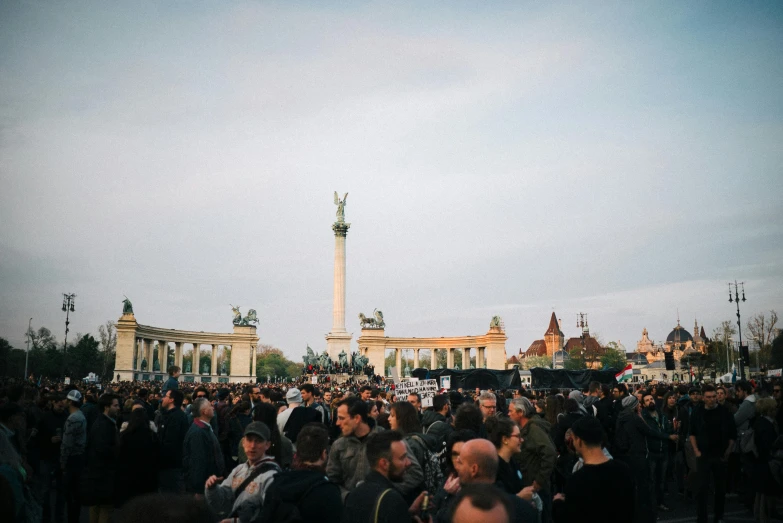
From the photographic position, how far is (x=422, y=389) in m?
15.7

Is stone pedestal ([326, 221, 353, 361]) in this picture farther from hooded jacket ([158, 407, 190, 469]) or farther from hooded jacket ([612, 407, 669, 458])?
hooded jacket ([158, 407, 190, 469])

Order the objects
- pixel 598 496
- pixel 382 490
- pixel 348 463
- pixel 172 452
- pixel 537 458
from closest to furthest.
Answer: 1. pixel 382 490
2. pixel 598 496
3. pixel 348 463
4. pixel 537 458
5. pixel 172 452

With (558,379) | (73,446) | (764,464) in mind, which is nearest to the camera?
(764,464)

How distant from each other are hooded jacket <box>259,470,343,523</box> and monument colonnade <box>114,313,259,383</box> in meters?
76.7

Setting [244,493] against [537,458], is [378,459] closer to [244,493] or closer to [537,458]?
[244,493]

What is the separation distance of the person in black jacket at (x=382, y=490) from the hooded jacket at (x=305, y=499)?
12 centimetres

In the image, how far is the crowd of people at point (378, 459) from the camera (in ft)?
16.3

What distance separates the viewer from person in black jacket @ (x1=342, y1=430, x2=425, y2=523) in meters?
4.71

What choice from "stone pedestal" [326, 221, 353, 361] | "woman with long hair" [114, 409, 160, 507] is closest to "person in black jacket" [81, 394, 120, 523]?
"woman with long hair" [114, 409, 160, 507]

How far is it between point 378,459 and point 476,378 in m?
31.5

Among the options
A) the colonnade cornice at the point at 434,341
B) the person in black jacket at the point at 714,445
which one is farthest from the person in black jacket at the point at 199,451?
the colonnade cornice at the point at 434,341

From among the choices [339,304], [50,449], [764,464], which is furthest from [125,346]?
[764,464]

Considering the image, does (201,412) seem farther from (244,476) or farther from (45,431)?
(45,431)

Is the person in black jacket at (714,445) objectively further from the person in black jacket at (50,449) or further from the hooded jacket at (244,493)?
the person in black jacket at (50,449)
